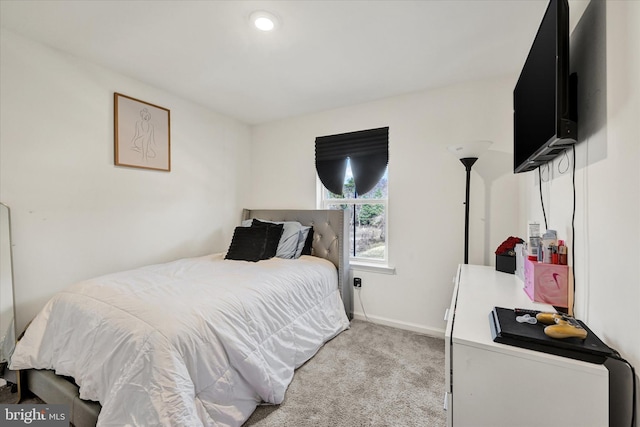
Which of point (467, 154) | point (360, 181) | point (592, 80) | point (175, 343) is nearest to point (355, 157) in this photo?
point (360, 181)

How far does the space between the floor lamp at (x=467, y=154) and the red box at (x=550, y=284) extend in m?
0.97

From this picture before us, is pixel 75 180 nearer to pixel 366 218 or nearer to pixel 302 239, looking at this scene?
pixel 302 239

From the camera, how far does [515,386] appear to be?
0.84 metres

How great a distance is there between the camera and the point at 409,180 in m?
2.74

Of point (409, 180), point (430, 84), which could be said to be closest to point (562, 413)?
point (409, 180)

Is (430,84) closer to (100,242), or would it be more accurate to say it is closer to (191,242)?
(191,242)

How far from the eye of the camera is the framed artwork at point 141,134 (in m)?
2.36

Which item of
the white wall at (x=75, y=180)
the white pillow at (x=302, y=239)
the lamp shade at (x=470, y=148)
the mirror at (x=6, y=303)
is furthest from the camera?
the white pillow at (x=302, y=239)

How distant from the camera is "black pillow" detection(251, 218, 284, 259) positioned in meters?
2.71

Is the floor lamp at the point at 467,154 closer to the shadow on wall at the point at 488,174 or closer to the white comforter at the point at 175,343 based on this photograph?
the shadow on wall at the point at 488,174

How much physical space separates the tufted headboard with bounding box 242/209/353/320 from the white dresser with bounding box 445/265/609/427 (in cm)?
182

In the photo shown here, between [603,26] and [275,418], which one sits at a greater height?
[603,26]

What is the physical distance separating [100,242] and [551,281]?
9.99 ft

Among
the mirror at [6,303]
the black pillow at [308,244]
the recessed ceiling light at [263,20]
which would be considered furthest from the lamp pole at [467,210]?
the mirror at [6,303]
